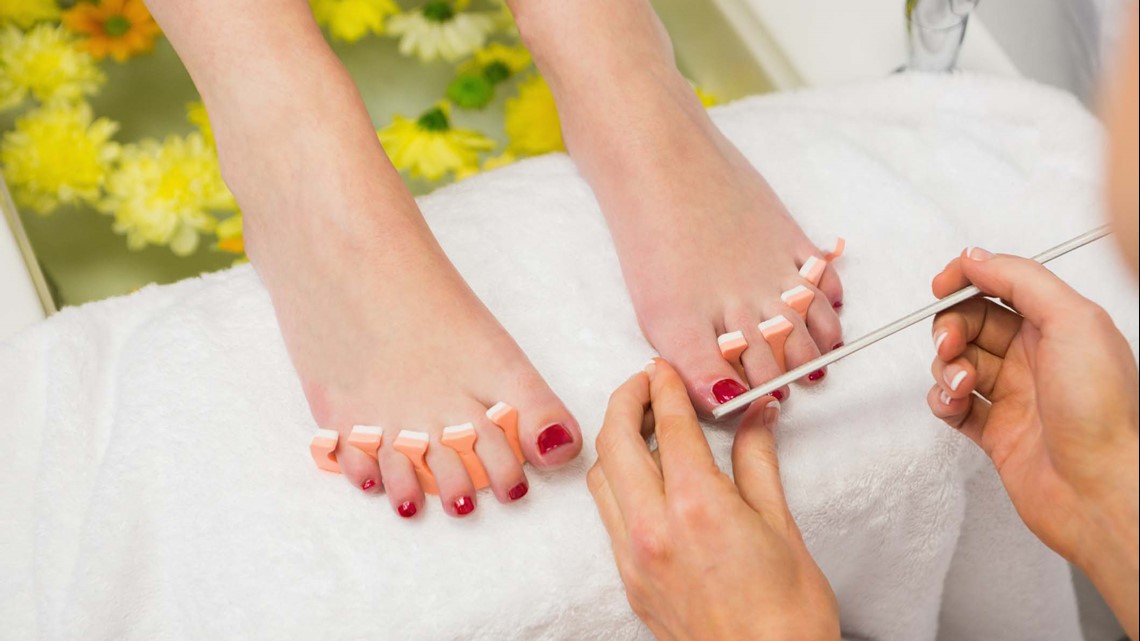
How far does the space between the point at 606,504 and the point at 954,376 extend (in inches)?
10.8

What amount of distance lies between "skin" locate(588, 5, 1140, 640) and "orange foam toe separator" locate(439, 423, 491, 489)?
0.32 feet

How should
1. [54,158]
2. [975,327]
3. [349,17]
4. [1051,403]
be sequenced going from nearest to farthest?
1. [1051,403]
2. [975,327]
3. [54,158]
4. [349,17]

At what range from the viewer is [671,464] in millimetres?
662

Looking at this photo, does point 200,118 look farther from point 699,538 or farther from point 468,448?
point 699,538

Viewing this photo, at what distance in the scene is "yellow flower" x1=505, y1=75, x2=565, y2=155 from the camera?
131cm

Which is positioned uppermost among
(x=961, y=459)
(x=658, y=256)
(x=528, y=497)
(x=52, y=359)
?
(x=52, y=359)

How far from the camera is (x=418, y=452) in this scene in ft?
2.53

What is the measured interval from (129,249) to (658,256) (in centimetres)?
74

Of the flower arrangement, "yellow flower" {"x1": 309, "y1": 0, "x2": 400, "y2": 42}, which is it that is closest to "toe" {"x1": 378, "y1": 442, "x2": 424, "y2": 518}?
the flower arrangement

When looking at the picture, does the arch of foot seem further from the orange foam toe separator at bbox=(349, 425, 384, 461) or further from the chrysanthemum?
the chrysanthemum

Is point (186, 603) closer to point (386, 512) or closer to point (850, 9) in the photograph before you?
point (386, 512)

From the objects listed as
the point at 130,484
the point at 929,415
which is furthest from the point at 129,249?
the point at 929,415

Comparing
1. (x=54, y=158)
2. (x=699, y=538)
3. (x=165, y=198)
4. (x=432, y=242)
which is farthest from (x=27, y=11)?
(x=699, y=538)

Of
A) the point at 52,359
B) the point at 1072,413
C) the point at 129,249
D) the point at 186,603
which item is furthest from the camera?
the point at 129,249
